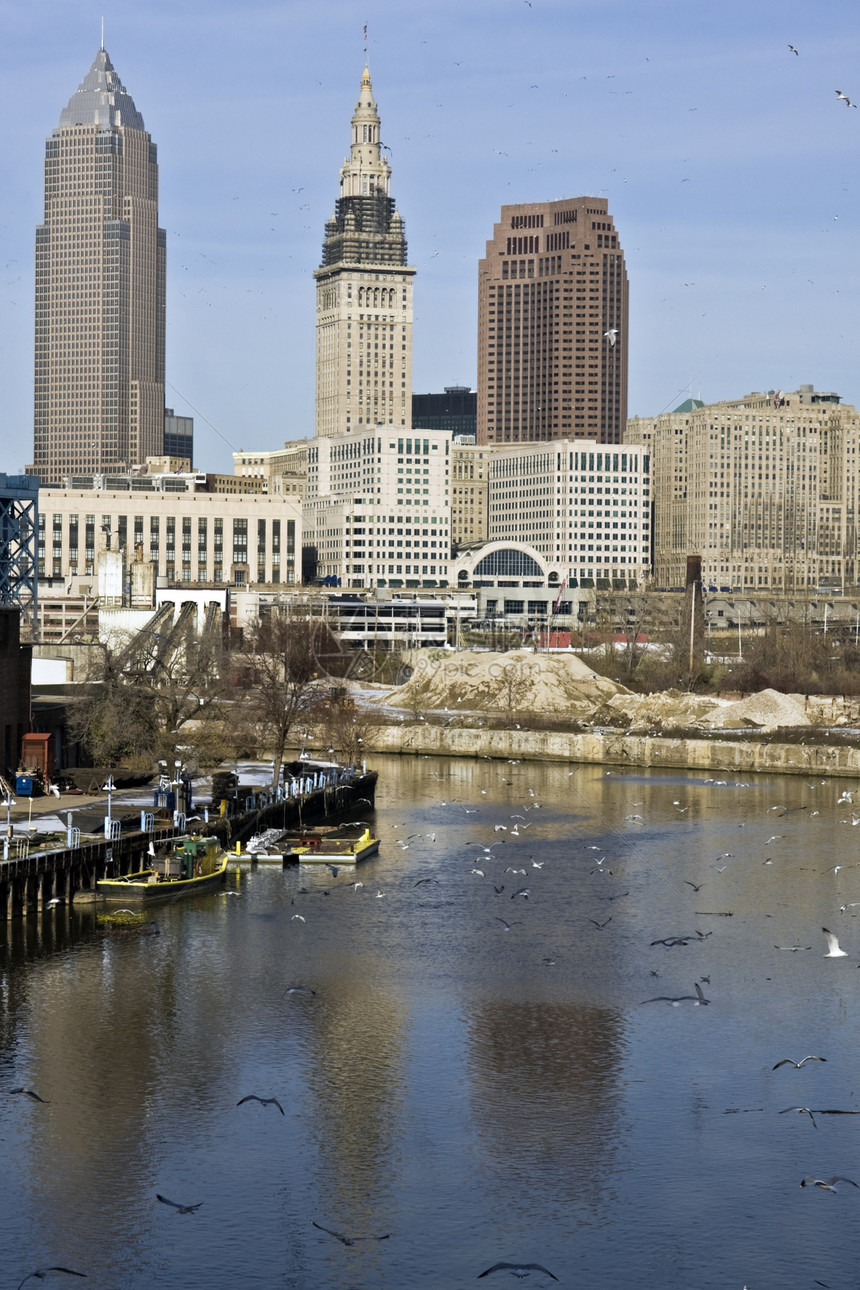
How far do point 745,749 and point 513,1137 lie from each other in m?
74.9

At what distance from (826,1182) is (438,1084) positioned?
31.9ft

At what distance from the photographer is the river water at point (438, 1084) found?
33.2 meters

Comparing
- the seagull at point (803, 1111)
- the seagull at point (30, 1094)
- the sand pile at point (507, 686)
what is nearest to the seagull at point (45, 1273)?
the seagull at point (30, 1094)

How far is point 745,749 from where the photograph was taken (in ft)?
363

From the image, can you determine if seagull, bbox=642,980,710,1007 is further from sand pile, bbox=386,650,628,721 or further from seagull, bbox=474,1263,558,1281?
sand pile, bbox=386,650,628,721

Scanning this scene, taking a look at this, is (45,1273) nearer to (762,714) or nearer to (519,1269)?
(519,1269)

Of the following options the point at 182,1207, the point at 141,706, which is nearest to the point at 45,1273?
the point at 182,1207

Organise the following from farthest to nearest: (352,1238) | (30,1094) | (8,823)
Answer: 1. (8,823)
2. (30,1094)
3. (352,1238)

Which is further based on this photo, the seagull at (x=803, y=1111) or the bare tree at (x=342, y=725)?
the bare tree at (x=342, y=725)

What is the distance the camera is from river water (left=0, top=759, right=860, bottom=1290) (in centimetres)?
3319

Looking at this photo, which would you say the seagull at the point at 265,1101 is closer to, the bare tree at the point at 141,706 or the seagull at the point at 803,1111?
the seagull at the point at 803,1111

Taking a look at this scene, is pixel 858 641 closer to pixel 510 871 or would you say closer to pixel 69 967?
pixel 510 871

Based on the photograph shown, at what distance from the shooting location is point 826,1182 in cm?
3581

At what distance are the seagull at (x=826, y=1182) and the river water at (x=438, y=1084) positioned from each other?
240mm
